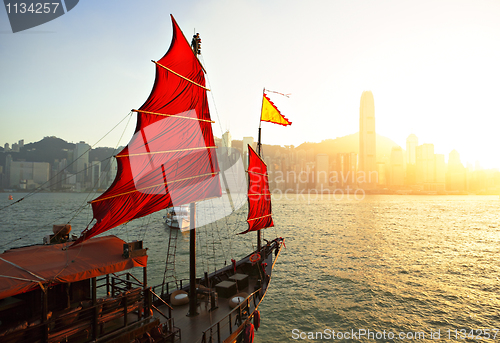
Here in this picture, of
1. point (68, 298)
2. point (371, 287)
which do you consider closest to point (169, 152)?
point (68, 298)

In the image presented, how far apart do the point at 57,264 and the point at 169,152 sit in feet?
19.3

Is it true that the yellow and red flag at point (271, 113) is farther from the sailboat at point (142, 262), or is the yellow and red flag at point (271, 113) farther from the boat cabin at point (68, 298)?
the boat cabin at point (68, 298)

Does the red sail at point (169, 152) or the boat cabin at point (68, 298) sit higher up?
the red sail at point (169, 152)

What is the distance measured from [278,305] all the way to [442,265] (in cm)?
2512

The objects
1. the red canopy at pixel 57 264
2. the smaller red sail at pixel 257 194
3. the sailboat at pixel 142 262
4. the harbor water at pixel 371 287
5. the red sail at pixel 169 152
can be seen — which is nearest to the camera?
the red canopy at pixel 57 264

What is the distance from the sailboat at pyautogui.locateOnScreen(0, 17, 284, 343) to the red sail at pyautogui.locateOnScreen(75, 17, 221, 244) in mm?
43

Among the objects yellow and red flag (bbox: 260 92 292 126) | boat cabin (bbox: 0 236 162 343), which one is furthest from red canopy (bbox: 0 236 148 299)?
yellow and red flag (bbox: 260 92 292 126)

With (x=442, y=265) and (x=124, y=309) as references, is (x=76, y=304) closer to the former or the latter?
(x=124, y=309)

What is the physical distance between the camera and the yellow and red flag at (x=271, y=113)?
78.3 feet

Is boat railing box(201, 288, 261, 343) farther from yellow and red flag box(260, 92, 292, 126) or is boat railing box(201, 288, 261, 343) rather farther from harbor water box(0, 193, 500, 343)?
yellow and red flag box(260, 92, 292, 126)

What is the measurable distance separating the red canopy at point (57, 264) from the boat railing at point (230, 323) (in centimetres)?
398

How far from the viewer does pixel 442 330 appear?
17.8 m

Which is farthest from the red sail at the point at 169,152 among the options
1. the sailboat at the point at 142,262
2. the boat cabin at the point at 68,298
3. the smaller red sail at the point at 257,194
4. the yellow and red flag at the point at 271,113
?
the yellow and red flag at the point at 271,113

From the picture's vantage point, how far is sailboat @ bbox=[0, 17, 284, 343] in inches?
277
